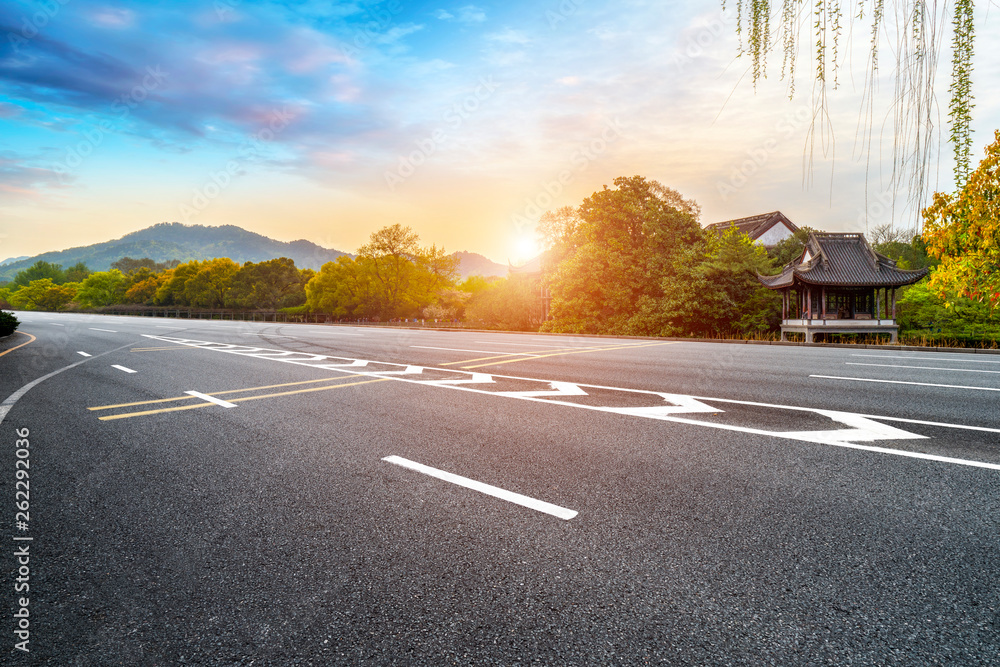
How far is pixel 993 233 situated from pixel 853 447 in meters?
14.1

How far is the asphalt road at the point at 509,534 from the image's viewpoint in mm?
2049

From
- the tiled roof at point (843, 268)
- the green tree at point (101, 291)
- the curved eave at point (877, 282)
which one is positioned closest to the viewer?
the curved eave at point (877, 282)

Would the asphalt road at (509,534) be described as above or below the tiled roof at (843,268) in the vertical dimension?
below

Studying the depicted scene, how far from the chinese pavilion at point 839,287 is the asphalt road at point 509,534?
23905 mm

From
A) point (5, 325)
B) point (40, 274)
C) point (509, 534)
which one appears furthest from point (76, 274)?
point (509, 534)

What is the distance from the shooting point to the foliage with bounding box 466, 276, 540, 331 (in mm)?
41250

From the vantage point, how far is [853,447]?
4.53 m

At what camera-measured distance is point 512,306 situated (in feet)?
136

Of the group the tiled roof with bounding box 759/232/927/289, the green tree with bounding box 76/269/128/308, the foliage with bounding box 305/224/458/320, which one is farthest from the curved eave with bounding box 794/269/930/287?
the green tree with bounding box 76/269/128/308

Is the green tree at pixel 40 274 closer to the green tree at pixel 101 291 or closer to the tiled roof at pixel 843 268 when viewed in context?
the green tree at pixel 101 291

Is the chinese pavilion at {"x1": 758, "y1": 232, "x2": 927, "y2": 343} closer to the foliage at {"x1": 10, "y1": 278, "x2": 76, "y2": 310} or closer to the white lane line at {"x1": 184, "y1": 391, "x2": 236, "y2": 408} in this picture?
the white lane line at {"x1": 184, "y1": 391, "x2": 236, "y2": 408}

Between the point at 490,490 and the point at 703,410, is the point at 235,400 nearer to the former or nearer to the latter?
the point at 490,490

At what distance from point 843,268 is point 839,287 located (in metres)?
1.23

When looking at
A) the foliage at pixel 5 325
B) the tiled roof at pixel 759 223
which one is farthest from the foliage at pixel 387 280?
the foliage at pixel 5 325
